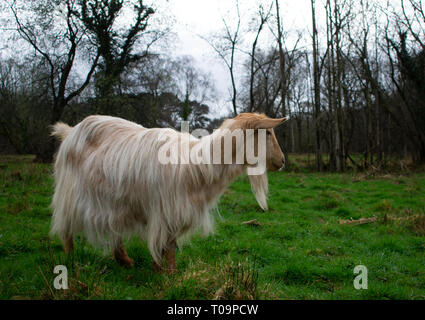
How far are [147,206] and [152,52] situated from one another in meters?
19.1

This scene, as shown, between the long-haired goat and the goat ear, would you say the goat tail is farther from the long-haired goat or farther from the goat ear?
the goat ear

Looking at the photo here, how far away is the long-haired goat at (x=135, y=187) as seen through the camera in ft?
11.4

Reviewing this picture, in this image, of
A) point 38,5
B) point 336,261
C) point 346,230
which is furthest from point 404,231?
point 38,5

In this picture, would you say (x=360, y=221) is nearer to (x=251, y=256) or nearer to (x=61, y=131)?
(x=251, y=256)

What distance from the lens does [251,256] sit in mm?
4457

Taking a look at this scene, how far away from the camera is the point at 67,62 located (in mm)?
17234

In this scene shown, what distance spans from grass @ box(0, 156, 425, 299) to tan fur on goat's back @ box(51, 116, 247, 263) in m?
0.37

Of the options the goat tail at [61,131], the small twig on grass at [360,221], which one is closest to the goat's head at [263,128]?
the goat tail at [61,131]

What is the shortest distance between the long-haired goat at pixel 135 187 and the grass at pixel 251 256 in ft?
1.15

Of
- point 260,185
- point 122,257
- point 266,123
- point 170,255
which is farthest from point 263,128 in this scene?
point 122,257

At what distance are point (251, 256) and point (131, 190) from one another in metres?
1.96

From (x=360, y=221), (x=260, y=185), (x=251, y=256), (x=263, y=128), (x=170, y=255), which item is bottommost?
(x=251, y=256)

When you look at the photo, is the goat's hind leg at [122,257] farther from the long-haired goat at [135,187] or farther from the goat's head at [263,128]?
the goat's head at [263,128]
